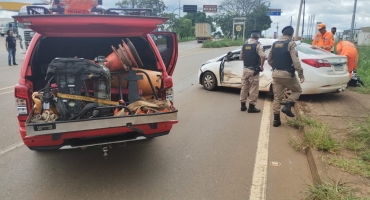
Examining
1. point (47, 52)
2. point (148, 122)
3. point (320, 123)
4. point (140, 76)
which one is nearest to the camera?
point (148, 122)

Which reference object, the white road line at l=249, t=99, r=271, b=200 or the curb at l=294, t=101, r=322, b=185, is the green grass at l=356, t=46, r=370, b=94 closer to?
the white road line at l=249, t=99, r=271, b=200

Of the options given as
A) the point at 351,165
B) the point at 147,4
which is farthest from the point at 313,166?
the point at 147,4

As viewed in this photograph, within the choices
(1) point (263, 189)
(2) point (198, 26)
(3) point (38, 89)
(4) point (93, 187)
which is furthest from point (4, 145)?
(2) point (198, 26)

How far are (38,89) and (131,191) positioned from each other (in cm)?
188

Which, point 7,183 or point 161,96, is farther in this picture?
point 161,96

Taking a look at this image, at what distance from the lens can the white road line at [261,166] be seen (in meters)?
3.31

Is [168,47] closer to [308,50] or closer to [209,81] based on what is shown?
[308,50]

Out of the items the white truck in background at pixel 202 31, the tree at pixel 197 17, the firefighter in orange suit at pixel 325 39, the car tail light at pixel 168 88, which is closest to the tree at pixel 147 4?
the white truck in background at pixel 202 31

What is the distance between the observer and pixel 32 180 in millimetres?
3631

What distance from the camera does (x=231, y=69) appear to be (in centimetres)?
840

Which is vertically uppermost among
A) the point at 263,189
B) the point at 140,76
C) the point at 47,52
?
the point at 47,52

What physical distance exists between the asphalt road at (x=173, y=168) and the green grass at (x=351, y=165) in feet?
1.17

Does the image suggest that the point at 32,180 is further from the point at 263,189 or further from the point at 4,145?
the point at 263,189

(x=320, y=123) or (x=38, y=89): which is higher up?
(x=38, y=89)
